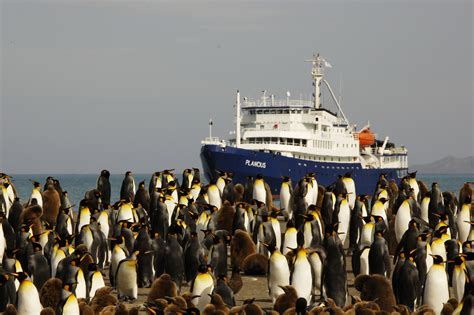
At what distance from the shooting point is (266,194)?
26.3 metres

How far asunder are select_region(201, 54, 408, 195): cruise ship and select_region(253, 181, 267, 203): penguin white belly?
1571cm

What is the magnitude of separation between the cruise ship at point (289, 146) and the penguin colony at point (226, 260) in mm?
20431

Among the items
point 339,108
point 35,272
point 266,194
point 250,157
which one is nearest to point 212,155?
point 250,157

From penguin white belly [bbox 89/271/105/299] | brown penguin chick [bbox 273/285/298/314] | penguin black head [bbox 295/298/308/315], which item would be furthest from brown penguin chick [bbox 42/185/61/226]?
penguin black head [bbox 295/298/308/315]

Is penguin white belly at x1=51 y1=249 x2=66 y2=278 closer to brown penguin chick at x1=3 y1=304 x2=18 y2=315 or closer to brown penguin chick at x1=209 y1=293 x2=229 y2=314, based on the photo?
brown penguin chick at x1=3 y1=304 x2=18 y2=315

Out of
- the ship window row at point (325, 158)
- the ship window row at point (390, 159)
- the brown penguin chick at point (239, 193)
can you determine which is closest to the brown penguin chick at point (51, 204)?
the brown penguin chick at point (239, 193)

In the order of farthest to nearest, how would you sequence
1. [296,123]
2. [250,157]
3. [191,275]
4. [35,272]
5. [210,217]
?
[296,123] → [250,157] → [210,217] → [191,275] → [35,272]

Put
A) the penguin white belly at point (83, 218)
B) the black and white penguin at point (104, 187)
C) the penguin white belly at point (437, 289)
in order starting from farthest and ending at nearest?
the black and white penguin at point (104, 187) < the penguin white belly at point (83, 218) < the penguin white belly at point (437, 289)

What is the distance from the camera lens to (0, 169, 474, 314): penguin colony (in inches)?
554

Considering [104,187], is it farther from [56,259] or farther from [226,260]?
[226,260]

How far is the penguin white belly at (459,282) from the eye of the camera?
1520cm

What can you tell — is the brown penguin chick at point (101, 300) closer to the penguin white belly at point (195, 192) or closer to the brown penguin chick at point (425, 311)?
the brown penguin chick at point (425, 311)

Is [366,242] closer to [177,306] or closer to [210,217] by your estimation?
[210,217]

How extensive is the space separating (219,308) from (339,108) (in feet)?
146
